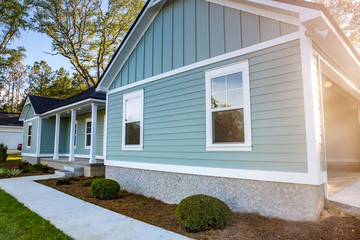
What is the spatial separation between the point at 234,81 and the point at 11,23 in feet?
101

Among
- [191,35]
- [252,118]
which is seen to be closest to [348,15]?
[191,35]

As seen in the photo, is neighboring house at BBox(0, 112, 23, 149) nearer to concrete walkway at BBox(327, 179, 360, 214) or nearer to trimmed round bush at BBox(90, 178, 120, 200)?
trimmed round bush at BBox(90, 178, 120, 200)

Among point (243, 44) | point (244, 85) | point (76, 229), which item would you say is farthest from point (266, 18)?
point (76, 229)

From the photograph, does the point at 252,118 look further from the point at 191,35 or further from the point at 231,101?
the point at 191,35

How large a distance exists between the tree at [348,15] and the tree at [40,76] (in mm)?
39495

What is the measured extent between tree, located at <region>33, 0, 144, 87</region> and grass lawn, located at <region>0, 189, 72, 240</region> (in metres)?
22.3

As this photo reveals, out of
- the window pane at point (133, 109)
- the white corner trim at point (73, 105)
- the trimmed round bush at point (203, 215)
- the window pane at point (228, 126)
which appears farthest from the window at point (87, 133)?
the trimmed round bush at point (203, 215)

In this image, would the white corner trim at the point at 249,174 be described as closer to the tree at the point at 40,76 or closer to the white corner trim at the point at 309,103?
the white corner trim at the point at 309,103

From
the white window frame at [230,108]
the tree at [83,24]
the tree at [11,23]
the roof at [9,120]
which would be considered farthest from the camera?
the roof at [9,120]

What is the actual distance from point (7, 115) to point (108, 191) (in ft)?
102

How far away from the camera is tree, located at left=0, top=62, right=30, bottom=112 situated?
129ft

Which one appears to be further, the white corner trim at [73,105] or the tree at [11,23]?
the tree at [11,23]

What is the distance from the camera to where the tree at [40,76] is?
3962cm

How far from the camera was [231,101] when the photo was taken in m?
4.96
